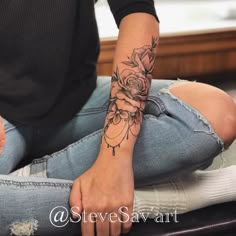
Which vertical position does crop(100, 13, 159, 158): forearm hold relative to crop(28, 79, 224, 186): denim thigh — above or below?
above

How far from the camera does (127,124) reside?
0.88 meters

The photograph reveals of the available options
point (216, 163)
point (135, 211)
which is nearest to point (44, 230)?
point (135, 211)

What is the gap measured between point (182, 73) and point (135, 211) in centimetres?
92

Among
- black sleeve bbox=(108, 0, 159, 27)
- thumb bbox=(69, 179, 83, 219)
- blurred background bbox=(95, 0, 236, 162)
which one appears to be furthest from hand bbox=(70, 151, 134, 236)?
blurred background bbox=(95, 0, 236, 162)

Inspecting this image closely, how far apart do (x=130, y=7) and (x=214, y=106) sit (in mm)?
253

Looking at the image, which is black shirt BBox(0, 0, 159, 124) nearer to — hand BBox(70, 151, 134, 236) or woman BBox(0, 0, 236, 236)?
woman BBox(0, 0, 236, 236)

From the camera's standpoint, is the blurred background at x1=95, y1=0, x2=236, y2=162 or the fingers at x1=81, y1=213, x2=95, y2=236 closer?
the fingers at x1=81, y1=213, x2=95, y2=236

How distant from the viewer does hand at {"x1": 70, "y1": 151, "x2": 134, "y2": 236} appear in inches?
31.5

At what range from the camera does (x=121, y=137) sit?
0.86m

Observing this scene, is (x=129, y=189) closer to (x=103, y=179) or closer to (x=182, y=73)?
(x=103, y=179)

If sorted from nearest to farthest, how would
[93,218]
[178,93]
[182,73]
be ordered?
[93,218] < [178,93] < [182,73]

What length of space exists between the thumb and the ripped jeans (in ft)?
0.07

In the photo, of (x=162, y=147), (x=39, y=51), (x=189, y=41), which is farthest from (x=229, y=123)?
(x=189, y=41)

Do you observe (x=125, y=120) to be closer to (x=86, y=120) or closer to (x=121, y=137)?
(x=121, y=137)
